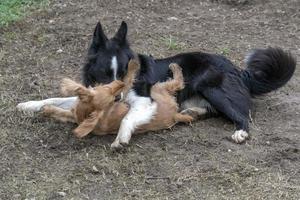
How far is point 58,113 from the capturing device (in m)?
4.96

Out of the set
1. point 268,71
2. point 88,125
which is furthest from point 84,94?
point 268,71

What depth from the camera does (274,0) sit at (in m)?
8.19

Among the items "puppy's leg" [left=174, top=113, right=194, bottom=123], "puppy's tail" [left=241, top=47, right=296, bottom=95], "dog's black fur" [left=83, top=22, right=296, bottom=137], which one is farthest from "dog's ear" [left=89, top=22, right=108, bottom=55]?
"puppy's tail" [left=241, top=47, right=296, bottom=95]

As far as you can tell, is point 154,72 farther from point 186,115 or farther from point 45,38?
point 45,38

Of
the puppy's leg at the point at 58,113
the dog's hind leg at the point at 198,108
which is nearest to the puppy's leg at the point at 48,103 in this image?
the puppy's leg at the point at 58,113

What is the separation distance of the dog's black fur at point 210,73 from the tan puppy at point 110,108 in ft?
0.39

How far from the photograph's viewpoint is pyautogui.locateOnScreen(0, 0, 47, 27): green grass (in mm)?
7395

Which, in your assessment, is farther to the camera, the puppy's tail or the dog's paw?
the puppy's tail

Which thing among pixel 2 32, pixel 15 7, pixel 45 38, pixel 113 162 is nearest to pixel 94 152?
pixel 113 162

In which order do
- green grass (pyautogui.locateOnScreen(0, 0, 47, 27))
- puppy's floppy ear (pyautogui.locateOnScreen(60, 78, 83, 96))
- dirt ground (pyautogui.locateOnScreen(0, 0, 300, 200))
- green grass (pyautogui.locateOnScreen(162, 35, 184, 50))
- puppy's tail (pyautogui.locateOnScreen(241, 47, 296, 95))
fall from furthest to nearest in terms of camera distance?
green grass (pyautogui.locateOnScreen(0, 0, 47, 27)) → green grass (pyautogui.locateOnScreen(162, 35, 184, 50)) → puppy's tail (pyautogui.locateOnScreen(241, 47, 296, 95)) → puppy's floppy ear (pyautogui.locateOnScreen(60, 78, 83, 96)) → dirt ground (pyautogui.locateOnScreen(0, 0, 300, 200))

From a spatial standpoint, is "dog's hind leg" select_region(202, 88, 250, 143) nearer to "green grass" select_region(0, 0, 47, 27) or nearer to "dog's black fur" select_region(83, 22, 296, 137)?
"dog's black fur" select_region(83, 22, 296, 137)

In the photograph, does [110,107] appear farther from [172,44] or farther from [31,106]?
[172,44]

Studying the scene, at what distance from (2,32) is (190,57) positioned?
269 cm

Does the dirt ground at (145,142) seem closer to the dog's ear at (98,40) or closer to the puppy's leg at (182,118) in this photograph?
the puppy's leg at (182,118)
